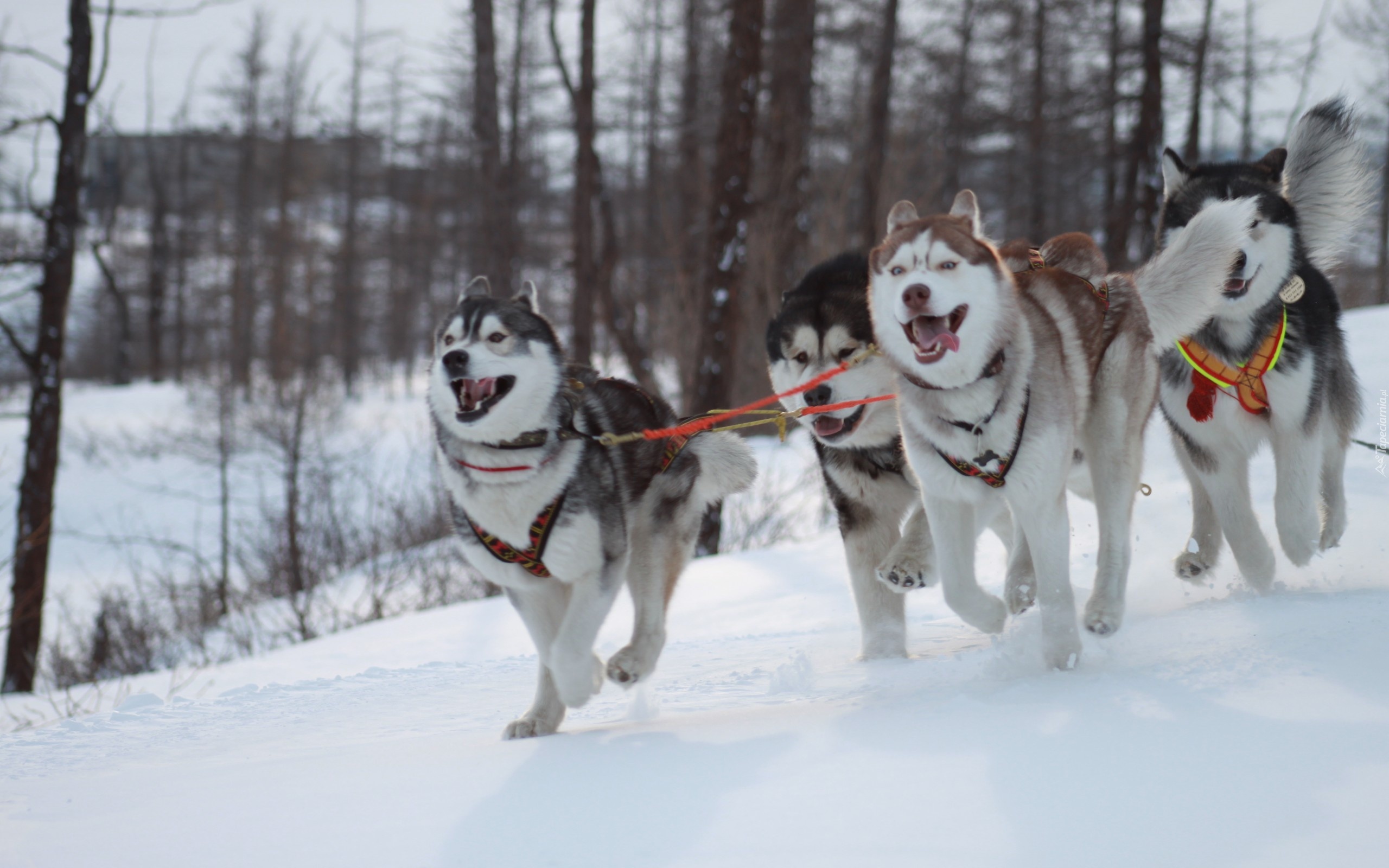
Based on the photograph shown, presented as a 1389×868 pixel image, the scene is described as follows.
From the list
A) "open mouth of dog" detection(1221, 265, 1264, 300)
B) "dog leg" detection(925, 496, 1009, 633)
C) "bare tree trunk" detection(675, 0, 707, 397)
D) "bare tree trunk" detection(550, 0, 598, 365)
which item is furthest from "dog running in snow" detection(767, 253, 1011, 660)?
"bare tree trunk" detection(675, 0, 707, 397)

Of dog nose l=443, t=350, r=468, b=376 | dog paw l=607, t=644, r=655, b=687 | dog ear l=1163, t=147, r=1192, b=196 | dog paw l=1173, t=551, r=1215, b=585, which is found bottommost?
dog paw l=607, t=644, r=655, b=687

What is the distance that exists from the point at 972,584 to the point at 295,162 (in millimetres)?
25349

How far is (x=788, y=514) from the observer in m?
10.4

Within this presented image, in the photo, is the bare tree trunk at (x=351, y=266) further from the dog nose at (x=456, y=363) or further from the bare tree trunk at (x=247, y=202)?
the dog nose at (x=456, y=363)

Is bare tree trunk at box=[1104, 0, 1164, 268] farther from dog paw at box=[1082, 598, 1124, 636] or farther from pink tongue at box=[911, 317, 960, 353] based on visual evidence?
pink tongue at box=[911, 317, 960, 353]

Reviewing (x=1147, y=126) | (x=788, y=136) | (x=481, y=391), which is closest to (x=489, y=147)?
(x=788, y=136)

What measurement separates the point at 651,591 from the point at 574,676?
563 mm

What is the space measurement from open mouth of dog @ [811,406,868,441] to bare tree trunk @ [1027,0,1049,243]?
1634cm

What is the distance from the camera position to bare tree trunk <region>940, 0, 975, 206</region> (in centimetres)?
2089

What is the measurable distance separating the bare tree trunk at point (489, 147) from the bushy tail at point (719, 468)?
6842mm

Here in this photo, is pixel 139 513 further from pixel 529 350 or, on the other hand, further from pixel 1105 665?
pixel 1105 665

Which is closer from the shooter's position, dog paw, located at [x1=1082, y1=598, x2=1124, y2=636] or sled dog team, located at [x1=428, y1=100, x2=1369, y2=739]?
sled dog team, located at [x1=428, y1=100, x2=1369, y2=739]

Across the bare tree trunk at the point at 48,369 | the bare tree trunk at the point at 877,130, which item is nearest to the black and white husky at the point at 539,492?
the bare tree trunk at the point at 48,369

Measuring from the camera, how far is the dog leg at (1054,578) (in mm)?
2887
